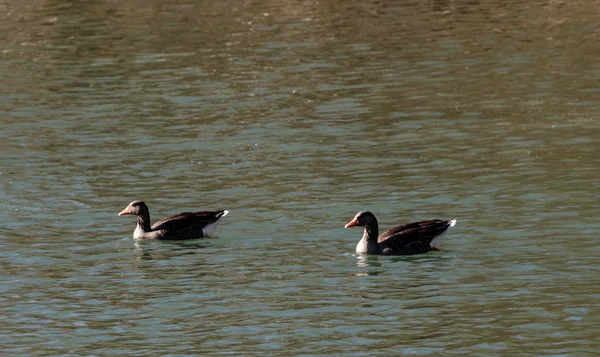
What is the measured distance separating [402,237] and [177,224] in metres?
4.68

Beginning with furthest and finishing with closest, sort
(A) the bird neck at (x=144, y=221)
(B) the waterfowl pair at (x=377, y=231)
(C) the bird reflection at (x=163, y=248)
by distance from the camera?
(A) the bird neck at (x=144, y=221), (C) the bird reflection at (x=163, y=248), (B) the waterfowl pair at (x=377, y=231)

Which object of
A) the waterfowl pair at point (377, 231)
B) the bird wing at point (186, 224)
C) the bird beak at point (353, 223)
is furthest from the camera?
the bird wing at point (186, 224)

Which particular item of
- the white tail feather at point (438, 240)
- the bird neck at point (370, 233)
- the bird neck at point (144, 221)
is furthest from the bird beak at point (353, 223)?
the bird neck at point (144, 221)

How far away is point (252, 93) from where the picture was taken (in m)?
45.8

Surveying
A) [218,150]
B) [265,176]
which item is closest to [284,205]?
[265,176]

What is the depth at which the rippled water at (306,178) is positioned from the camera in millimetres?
22859

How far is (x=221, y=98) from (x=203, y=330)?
2342 cm

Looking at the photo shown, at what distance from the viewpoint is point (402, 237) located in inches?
1078

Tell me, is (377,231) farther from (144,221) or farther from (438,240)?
(144,221)

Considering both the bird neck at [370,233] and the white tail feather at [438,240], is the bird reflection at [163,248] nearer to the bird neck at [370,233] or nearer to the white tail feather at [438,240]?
the bird neck at [370,233]

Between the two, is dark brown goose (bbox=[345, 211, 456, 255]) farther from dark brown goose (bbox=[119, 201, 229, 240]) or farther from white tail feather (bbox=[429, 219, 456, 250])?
dark brown goose (bbox=[119, 201, 229, 240])

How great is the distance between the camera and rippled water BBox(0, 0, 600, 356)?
22.9m

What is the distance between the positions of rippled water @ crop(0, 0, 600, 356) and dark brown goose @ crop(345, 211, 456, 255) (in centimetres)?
27

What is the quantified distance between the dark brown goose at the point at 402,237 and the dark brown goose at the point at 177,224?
3.03m
